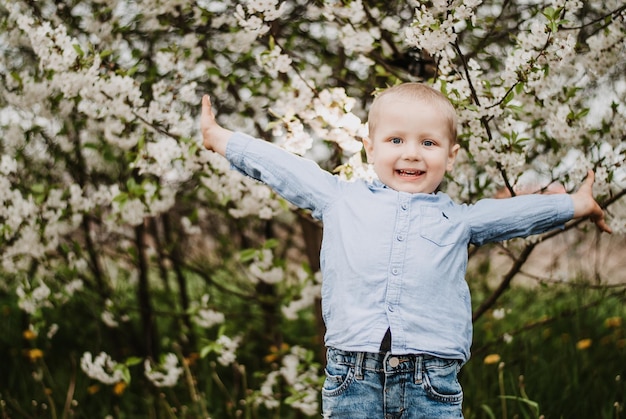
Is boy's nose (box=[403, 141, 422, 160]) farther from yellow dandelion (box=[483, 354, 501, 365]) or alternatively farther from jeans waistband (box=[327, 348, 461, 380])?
yellow dandelion (box=[483, 354, 501, 365])

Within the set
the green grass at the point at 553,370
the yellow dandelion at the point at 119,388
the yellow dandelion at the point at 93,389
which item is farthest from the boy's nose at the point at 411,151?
the yellow dandelion at the point at 93,389

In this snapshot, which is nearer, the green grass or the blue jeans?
the blue jeans

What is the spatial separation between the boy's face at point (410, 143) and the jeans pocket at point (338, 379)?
0.49 meters

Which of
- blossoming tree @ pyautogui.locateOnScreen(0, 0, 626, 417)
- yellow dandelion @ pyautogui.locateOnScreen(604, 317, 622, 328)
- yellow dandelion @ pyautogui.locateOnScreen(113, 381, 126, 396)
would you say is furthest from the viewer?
yellow dandelion @ pyautogui.locateOnScreen(604, 317, 622, 328)

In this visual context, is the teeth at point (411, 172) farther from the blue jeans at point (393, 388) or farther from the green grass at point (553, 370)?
the green grass at point (553, 370)

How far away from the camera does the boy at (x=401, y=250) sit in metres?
1.80

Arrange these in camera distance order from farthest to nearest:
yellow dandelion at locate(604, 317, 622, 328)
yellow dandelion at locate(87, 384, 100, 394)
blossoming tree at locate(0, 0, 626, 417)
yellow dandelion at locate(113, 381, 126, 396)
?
yellow dandelion at locate(604, 317, 622, 328) → yellow dandelion at locate(87, 384, 100, 394) → yellow dandelion at locate(113, 381, 126, 396) → blossoming tree at locate(0, 0, 626, 417)

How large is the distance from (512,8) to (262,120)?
1.33 meters

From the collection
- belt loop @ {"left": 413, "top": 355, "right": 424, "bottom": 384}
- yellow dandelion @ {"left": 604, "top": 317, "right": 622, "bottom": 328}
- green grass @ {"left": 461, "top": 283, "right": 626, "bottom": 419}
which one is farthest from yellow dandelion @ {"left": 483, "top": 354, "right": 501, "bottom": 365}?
belt loop @ {"left": 413, "top": 355, "right": 424, "bottom": 384}

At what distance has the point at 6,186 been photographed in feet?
9.51

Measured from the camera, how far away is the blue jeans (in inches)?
70.9

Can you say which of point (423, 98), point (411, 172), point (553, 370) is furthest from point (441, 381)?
point (553, 370)

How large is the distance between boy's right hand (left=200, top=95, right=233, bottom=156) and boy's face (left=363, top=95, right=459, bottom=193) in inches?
17.3

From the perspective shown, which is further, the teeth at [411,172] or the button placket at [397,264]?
the teeth at [411,172]
